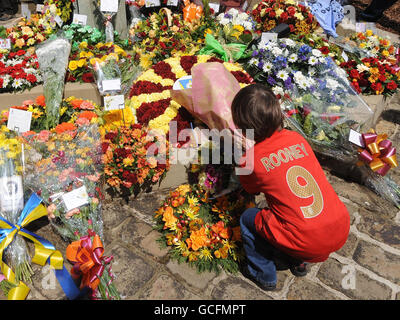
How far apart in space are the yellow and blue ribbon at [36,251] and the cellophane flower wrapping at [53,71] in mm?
916

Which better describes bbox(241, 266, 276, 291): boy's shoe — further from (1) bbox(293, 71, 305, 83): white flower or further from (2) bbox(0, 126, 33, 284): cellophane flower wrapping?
(1) bbox(293, 71, 305, 83): white flower

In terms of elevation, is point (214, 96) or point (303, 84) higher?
point (214, 96)

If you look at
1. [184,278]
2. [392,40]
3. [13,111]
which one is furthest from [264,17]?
[184,278]

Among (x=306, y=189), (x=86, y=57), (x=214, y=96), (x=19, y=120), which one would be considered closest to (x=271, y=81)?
(x=214, y=96)

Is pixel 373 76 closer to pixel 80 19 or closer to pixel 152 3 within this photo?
pixel 152 3

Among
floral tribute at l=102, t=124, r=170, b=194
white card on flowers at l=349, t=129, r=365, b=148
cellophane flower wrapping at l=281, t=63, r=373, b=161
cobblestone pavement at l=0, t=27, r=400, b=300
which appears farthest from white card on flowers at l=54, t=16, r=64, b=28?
white card on flowers at l=349, t=129, r=365, b=148

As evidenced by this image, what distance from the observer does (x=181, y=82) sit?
3090 mm

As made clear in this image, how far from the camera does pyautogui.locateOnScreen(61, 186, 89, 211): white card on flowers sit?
2424 millimetres

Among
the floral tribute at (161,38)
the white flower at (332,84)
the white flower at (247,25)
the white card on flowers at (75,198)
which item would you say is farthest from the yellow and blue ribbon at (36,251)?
the white flower at (247,25)

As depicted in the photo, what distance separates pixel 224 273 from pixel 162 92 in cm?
182

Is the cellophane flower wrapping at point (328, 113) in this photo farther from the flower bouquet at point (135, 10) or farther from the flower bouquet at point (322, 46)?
the flower bouquet at point (135, 10)

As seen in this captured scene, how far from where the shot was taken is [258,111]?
6.11ft

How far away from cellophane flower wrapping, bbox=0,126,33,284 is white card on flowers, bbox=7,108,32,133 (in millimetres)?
307

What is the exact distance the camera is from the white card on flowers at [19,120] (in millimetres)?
2822
